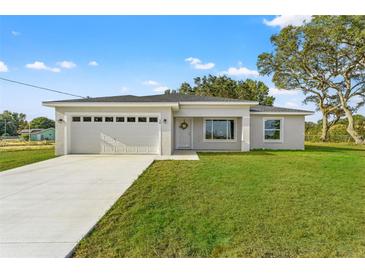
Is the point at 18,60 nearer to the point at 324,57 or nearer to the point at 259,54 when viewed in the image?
the point at 259,54

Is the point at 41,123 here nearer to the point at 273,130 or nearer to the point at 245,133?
the point at 245,133

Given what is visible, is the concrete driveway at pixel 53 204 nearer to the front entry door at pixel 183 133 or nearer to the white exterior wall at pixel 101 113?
the white exterior wall at pixel 101 113

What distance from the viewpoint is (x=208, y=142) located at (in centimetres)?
1523

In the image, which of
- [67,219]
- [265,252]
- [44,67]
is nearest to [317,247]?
[265,252]

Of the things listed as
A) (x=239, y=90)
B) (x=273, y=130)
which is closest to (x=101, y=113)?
(x=273, y=130)

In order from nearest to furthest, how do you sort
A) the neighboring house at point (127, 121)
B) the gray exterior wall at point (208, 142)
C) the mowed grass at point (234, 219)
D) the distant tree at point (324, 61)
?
the mowed grass at point (234, 219) < the neighboring house at point (127, 121) < the gray exterior wall at point (208, 142) < the distant tree at point (324, 61)

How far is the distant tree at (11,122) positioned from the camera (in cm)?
4594

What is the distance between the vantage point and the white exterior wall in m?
12.1

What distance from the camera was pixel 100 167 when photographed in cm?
876

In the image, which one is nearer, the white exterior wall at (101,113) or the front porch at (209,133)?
the white exterior wall at (101,113)

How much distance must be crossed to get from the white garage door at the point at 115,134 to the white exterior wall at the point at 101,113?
238 millimetres

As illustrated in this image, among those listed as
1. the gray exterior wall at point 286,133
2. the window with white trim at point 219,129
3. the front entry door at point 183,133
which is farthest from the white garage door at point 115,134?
the gray exterior wall at point 286,133

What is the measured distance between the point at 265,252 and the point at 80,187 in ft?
15.4
